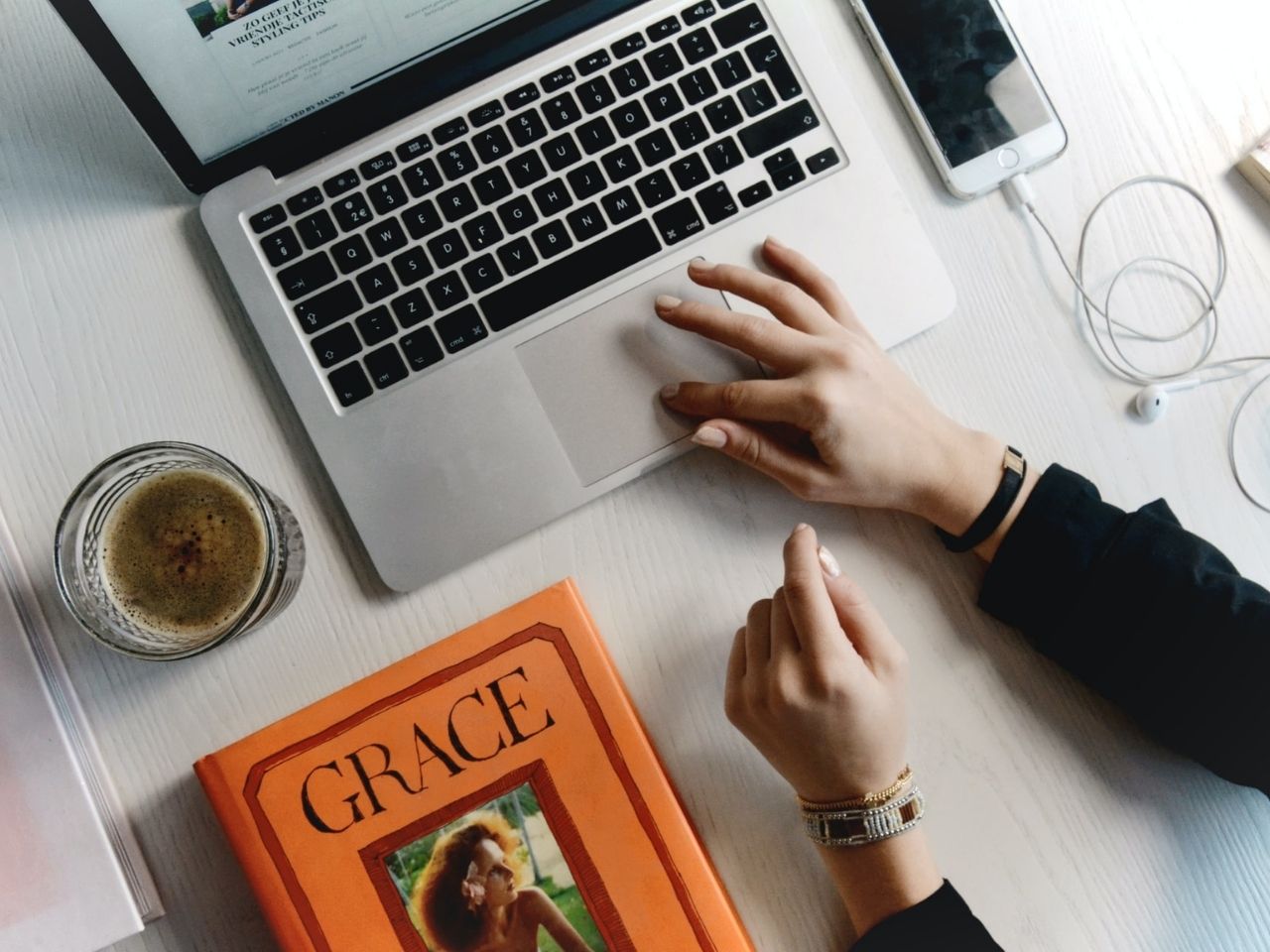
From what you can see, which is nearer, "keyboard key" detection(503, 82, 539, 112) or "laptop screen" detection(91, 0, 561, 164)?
"laptop screen" detection(91, 0, 561, 164)

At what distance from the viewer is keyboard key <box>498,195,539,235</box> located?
0.61m

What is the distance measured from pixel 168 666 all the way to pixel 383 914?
20 cm

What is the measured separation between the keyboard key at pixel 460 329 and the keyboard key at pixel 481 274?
1cm

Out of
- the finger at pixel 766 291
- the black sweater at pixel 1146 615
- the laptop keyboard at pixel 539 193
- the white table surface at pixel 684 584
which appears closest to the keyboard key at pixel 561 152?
the laptop keyboard at pixel 539 193

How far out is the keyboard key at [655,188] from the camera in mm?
617

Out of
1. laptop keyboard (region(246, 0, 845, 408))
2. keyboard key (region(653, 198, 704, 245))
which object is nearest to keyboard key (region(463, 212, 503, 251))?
laptop keyboard (region(246, 0, 845, 408))

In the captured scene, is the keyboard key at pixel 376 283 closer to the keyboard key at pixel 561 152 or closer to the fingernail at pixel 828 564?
the keyboard key at pixel 561 152

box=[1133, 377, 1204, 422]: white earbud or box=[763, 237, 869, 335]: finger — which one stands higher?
box=[763, 237, 869, 335]: finger

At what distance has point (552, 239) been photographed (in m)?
0.61

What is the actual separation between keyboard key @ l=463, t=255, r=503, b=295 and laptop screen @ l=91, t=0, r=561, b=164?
0.12m

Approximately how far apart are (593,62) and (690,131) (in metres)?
0.08

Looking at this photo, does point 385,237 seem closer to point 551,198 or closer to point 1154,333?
point 551,198

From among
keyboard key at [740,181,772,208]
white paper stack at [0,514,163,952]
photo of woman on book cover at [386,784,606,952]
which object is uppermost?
keyboard key at [740,181,772,208]

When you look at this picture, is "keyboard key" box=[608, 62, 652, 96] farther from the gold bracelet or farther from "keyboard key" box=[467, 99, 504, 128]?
the gold bracelet
